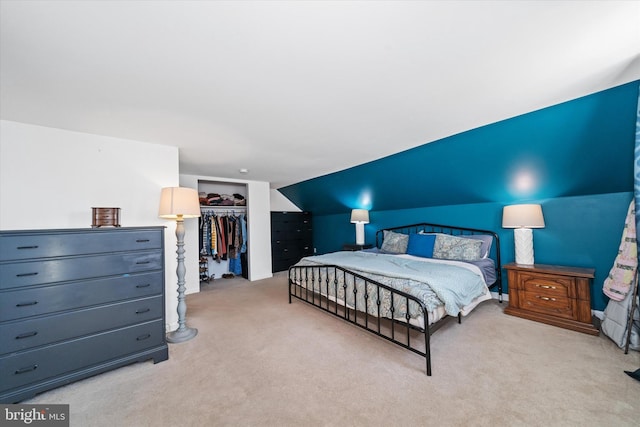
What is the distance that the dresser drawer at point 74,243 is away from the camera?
181 centimetres

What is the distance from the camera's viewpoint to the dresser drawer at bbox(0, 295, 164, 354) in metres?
1.80

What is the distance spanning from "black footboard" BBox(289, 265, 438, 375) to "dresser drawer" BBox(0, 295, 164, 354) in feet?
6.12

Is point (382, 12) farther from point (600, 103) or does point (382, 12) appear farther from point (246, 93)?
point (600, 103)

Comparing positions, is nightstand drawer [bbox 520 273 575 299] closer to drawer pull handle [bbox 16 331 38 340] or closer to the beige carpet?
the beige carpet

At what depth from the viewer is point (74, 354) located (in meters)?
1.98

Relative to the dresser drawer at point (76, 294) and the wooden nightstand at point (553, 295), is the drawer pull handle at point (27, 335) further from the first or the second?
the wooden nightstand at point (553, 295)

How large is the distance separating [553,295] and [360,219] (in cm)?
310

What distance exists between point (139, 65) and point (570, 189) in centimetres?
455

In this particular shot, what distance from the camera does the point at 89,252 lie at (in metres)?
2.08

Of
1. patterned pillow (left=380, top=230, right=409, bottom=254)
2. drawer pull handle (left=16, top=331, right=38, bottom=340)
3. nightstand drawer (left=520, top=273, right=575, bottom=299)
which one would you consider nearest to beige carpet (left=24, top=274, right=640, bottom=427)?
nightstand drawer (left=520, top=273, right=575, bottom=299)

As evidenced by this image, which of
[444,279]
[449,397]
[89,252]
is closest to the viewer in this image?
[449,397]

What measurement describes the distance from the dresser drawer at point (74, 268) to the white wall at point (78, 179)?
2.49 feet

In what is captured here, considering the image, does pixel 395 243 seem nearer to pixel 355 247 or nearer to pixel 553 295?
pixel 355 247

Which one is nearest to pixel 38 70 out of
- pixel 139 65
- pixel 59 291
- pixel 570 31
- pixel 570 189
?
pixel 139 65
